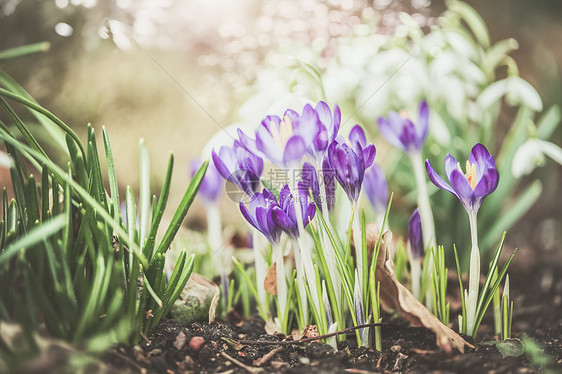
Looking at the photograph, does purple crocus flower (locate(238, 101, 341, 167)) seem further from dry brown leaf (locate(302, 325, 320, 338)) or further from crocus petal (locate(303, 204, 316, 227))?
dry brown leaf (locate(302, 325, 320, 338))

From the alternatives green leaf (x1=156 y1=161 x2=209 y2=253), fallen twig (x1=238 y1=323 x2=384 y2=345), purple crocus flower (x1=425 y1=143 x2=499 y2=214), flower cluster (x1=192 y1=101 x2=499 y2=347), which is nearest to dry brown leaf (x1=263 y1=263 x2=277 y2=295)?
flower cluster (x1=192 y1=101 x2=499 y2=347)

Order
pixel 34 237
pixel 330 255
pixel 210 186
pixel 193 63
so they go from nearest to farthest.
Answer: pixel 34 237 → pixel 330 255 → pixel 210 186 → pixel 193 63

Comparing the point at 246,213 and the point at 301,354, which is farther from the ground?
the point at 246,213

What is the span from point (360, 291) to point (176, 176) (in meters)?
1.19

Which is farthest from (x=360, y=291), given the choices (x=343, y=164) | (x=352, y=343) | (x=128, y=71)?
(x=128, y=71)

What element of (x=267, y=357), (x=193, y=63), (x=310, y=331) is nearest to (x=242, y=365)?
(x=267, y=357)

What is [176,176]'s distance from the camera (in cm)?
183

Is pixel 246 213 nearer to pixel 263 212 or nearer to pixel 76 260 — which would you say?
pixel 263 212

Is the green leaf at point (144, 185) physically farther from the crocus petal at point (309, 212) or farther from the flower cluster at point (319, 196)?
the crocus petal at point (309, 212)

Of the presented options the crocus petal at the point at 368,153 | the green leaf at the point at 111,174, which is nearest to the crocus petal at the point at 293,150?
the crocus petal at the point at 368,153

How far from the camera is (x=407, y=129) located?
97cm

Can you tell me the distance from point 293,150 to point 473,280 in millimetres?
412

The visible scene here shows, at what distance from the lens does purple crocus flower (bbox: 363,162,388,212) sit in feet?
3.32

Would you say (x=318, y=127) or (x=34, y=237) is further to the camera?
(x=318, y=127)
